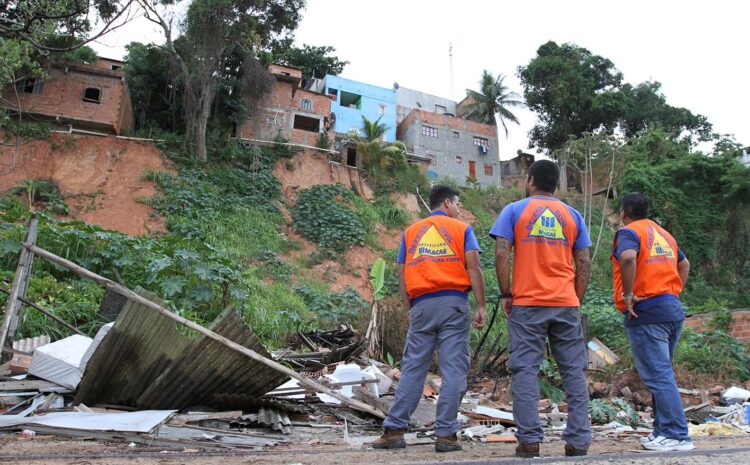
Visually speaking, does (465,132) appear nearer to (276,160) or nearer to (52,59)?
(276,160)

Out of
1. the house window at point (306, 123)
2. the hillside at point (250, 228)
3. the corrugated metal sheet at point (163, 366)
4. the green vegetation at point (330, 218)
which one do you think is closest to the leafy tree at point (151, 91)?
the hillside at point (250, 228)

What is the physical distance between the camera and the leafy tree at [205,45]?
21.6 meters

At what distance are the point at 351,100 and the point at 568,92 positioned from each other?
13970mm

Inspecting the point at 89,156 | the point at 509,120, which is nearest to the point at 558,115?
the point at 509,120

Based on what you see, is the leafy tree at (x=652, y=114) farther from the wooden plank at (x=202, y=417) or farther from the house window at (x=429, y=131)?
the wooden plank at (x=202, y=417)

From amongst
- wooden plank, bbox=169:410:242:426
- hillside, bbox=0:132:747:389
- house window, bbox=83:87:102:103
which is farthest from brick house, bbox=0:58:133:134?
wooden plank, bbox=169:410:242:426

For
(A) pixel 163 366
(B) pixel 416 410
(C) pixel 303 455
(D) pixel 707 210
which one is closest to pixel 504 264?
(C) pixel 303 455

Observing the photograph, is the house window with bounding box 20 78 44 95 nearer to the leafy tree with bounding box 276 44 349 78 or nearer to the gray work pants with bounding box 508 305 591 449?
the leafy tree with bounding box 276 44 349 78

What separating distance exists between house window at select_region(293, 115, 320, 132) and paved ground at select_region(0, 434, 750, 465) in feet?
85.9

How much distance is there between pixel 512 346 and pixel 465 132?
3276 centimetres

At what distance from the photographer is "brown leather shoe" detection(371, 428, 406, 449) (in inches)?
133

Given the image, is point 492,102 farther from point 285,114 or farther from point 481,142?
point 285,114

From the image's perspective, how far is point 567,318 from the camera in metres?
3.28

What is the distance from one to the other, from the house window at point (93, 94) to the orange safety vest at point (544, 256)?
76.9 ft
